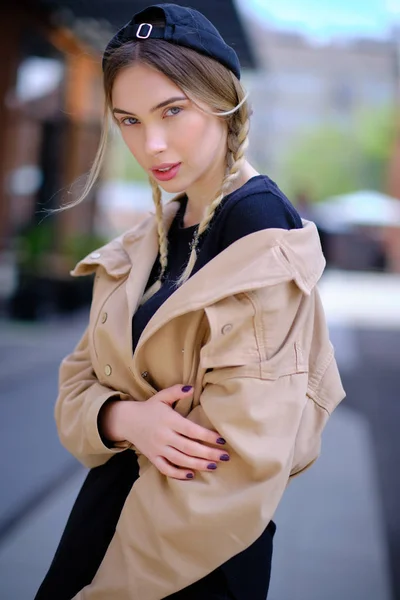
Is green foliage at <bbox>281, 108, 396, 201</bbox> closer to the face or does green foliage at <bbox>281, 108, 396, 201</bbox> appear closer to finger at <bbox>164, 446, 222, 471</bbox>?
the face

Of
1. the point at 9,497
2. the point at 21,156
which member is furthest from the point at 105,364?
the point at 21,156

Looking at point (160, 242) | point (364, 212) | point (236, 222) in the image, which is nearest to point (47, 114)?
point (160, 242)

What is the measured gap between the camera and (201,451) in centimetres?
148

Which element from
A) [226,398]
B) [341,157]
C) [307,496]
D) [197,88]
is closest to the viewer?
[226,398]

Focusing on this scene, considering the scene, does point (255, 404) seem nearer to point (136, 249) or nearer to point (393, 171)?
point (136, 249)

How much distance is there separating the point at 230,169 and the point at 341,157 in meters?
60.9

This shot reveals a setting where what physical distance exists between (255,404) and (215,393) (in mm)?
83

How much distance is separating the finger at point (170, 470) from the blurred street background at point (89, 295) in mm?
712

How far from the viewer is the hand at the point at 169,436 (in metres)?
1.49

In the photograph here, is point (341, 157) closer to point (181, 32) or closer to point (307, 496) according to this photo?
point (307, 496)

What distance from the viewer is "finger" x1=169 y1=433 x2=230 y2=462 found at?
147cm

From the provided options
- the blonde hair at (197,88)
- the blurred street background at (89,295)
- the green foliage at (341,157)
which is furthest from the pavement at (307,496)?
the green foliage at (341,157)

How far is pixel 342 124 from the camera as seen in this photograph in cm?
5928

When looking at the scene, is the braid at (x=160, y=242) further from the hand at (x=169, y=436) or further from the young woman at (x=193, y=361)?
the hand at (x=169, y=436)
